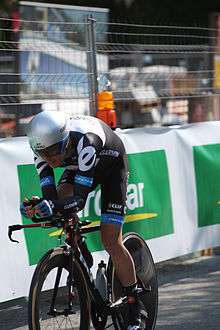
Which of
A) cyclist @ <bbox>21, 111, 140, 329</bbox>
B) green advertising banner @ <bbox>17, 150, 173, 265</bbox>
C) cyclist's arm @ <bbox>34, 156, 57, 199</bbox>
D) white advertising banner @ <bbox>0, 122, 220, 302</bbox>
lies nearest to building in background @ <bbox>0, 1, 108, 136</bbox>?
white advertising banner @ <bbox>0, 122, 220, 302</bbox>

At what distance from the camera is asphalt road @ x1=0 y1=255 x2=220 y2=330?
20.7 ft

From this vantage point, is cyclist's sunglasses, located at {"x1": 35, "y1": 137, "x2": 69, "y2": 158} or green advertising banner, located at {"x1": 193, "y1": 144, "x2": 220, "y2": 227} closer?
cyclist's sunglasses, located at {"x1": 35, "y1": 137, "x2": 69, "y2": 158}

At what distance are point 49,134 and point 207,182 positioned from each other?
3839 millimetres

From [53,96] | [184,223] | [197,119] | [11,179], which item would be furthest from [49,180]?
[197,119]

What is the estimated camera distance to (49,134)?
494 centimetres

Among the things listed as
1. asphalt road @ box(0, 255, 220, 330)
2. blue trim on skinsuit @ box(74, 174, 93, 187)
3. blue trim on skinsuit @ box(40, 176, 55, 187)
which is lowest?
asphalt road @ box(0, 255, 220, 330)

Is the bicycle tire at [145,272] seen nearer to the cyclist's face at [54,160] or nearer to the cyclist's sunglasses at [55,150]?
the cyclist's face at [54,160]

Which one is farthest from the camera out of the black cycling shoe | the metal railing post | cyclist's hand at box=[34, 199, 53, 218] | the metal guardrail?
the metal railing post

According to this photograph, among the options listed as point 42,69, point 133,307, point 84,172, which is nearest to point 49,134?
point 84,172

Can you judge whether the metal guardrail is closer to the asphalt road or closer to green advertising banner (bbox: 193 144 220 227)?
green advertising banner (bbox: 193 144 220 227)

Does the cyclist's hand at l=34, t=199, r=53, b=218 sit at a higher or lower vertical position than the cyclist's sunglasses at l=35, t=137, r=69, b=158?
lower

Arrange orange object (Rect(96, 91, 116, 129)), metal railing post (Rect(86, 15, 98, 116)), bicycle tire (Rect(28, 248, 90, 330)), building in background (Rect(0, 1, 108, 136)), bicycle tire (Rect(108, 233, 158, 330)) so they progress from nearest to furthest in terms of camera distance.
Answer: bicycle tire (Rect(28, 248, 90, 330)) → bicycle tire (Rect(108, 233, 158, 330)) → building in background (Rect(0, 1, 108, 136)) → orange object (Rect(96, 91, 116, 129)) → metal railing post (Rect(86, 15, 98, 116))

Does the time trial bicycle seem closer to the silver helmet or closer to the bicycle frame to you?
the bicycle frame

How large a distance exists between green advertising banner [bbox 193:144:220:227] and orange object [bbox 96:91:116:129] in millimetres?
1129
